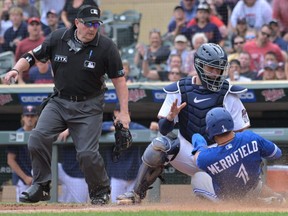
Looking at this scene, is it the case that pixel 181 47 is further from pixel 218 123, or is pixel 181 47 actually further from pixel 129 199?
pixel 218 123

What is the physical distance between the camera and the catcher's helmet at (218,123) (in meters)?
6.20

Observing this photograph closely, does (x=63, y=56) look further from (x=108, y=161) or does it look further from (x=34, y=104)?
(x=34, y=104)

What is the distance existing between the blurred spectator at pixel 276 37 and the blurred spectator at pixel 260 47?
0.15 meters

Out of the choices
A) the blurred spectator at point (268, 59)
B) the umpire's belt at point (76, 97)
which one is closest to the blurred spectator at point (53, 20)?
the blurred spectator at point (268, 59)

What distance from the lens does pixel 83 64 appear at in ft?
23.0

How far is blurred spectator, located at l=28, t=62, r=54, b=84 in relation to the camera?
11.3 meters

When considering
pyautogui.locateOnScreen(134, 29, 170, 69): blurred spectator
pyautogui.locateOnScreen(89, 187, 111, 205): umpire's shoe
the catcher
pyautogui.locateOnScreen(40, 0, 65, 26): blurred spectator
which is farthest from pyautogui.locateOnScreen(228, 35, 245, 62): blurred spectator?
pyautogui.locateOnScreen(89, 187, 111, 205): umpire's shoe

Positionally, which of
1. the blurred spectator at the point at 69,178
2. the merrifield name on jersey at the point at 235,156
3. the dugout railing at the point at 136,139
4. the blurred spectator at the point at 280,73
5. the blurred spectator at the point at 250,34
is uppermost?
the merrifield name on jersey at the point at 235,156

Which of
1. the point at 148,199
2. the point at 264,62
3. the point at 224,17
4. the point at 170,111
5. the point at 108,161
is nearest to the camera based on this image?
the point at 170,111

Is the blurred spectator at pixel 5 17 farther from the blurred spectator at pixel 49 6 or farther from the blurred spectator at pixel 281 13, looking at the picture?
the blurred spectator at pixel 281 13

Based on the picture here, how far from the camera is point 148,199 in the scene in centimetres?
885

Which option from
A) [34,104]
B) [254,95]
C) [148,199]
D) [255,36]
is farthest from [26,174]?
[255,36]

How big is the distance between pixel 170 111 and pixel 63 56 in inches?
46.4

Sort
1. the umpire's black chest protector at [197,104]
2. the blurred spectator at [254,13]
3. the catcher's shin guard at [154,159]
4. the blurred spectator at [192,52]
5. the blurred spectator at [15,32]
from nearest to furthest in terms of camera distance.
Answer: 1. the catcher's shin guard at [154,159]
2. the umpire's black chest protector at [197,104]
3. the blurred spectator at [192,52]
4. the blurred spectator at [254,13]
5. the blurred spectator at [15,32]
